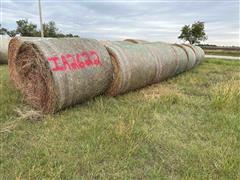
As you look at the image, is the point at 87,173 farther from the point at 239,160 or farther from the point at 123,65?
the point at 123,65

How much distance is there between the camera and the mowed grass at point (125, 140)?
2.62m

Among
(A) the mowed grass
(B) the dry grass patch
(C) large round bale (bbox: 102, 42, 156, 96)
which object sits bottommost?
(A) the mowed grass

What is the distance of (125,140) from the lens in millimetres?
3217

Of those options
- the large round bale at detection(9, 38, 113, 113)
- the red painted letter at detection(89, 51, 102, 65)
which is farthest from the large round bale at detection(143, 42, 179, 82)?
the red painted letter at detection(89, 51, 102, 65)

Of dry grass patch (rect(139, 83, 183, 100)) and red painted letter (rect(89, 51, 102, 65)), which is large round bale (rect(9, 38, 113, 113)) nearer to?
red painted letter (rect(89, 51, 102, 65))

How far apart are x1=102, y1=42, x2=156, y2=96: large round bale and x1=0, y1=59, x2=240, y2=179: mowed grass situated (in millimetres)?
405

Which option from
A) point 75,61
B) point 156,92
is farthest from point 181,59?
point 75,61

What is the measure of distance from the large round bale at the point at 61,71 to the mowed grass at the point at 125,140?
0.83 feet

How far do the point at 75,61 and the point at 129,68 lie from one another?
1315 mm

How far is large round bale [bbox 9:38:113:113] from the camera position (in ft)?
13.4

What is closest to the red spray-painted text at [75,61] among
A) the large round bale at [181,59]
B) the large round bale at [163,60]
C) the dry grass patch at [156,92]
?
the dry grass patch at [156,92]

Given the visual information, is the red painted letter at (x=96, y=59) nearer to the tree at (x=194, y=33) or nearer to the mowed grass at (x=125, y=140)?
the mowed grass at (x=125, y=140)

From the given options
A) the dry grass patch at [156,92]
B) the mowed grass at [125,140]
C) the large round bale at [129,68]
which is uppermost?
the large round bale at [129,68]

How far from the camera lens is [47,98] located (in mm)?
4289
